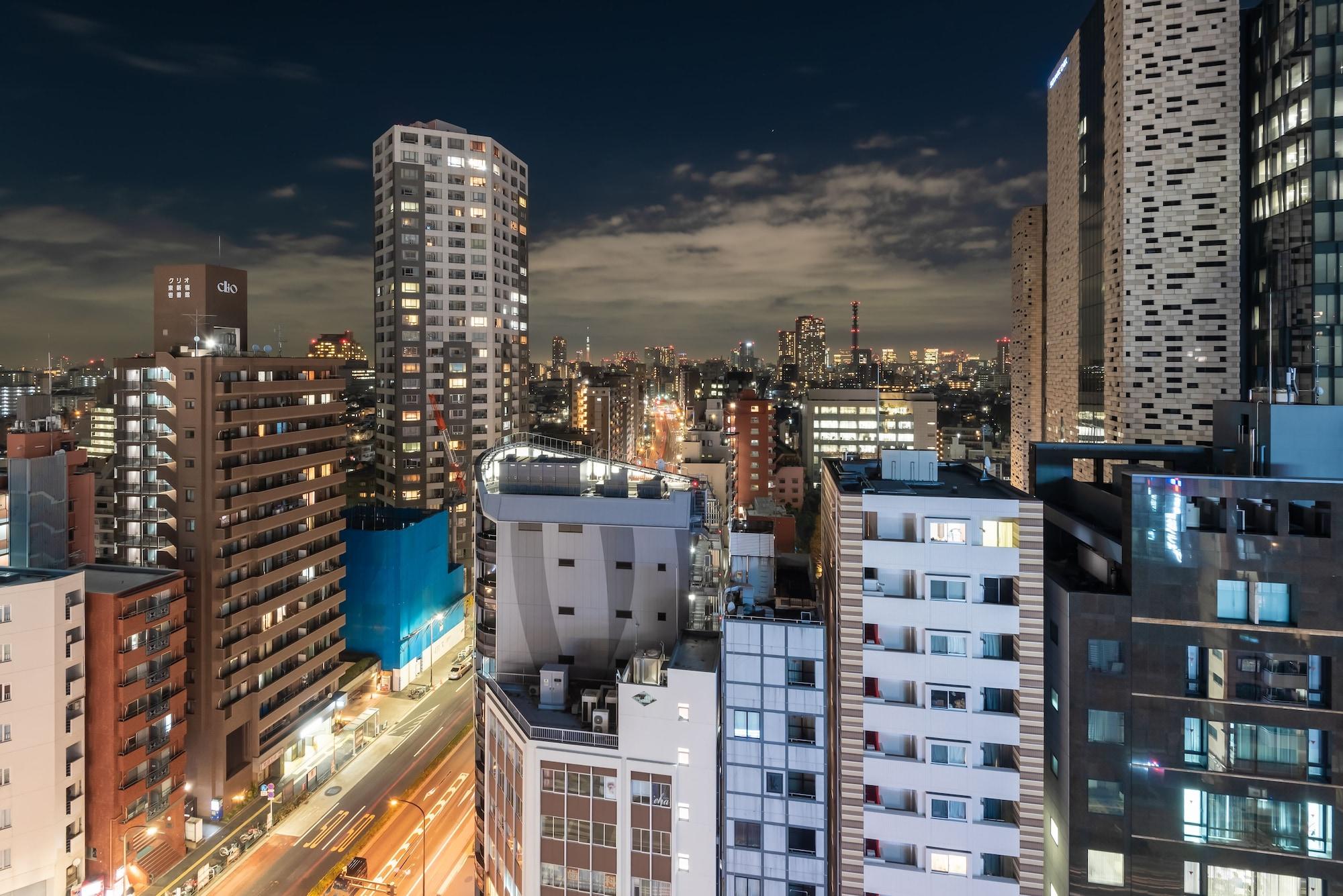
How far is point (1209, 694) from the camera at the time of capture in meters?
21.5

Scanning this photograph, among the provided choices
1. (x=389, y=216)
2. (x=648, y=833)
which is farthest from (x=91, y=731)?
(x=389, y=216)

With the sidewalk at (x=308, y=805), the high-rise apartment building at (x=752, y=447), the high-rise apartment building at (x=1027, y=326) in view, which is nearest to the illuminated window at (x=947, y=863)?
the sidewalk at (x=308, y=805)

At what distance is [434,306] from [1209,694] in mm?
83543

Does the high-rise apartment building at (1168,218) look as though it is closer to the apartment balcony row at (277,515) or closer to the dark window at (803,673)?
the dark window at (803,673)

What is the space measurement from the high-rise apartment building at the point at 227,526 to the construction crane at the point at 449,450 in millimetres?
36538

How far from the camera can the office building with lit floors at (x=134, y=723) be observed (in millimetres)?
33875

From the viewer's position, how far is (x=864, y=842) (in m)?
24.5

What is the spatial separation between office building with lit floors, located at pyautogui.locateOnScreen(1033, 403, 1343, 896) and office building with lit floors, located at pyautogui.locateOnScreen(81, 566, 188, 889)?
41655 mm

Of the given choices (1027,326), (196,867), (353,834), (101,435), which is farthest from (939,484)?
(101,435)

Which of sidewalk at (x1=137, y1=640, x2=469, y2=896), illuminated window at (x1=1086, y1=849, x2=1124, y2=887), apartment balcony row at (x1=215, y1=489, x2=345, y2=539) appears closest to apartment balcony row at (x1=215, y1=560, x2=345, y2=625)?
apartment balcony row at (x1=215, y1=489, x2=345, y2=539)

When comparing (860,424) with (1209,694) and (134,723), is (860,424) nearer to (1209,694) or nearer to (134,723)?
(1209,694)

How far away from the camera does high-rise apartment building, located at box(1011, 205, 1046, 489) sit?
88062mm

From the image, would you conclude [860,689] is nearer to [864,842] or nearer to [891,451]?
[864,842]

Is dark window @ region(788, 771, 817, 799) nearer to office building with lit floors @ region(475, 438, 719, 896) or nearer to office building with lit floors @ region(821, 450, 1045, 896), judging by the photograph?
office building with lit floors @ region(821, 450, 1045, 896)
